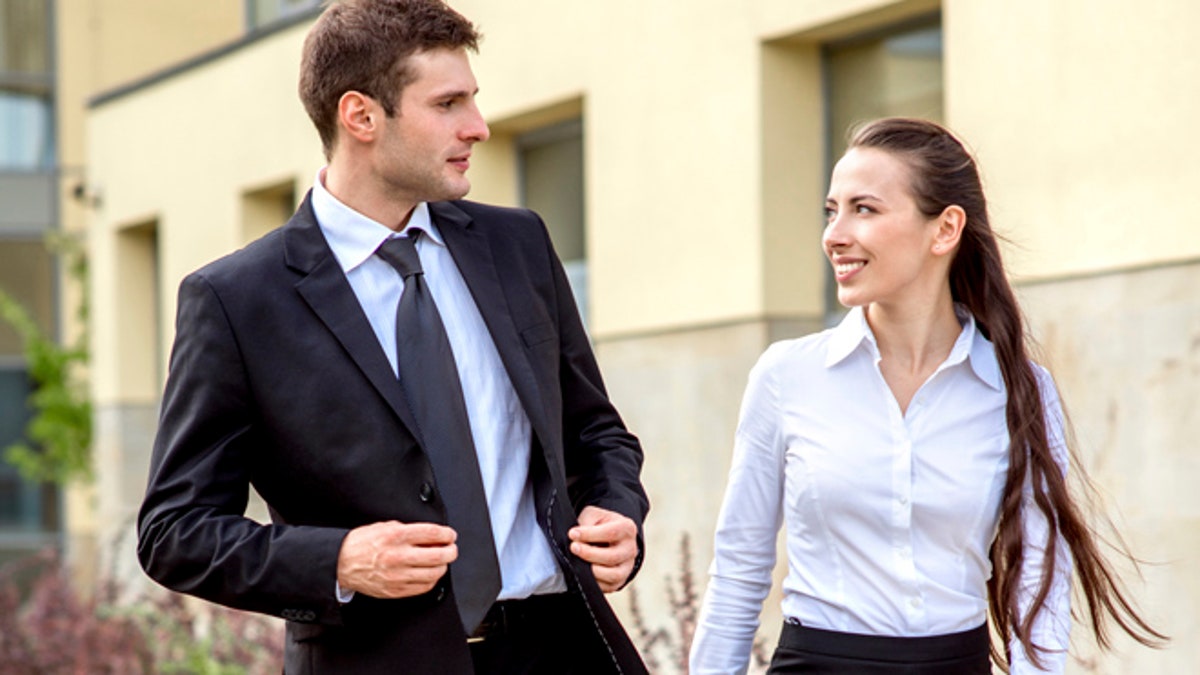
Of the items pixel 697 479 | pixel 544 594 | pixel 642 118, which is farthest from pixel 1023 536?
pixel 642 118

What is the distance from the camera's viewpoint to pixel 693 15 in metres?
7.91

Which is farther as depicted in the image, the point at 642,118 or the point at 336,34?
the point at 642,118

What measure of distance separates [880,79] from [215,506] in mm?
4778

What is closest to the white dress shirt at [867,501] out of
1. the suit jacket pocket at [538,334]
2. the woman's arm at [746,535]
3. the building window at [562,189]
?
the woman's arm at [746,535]

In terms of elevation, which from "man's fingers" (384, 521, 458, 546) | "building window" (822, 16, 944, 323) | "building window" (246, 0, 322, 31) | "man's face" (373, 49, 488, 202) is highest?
A: "building window" (246, 0, 322, 31)

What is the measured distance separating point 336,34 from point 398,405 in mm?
672

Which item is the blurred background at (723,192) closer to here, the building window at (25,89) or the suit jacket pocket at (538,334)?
the suit jacket pocket at (538,334)

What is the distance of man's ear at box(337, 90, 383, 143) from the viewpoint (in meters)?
3.19

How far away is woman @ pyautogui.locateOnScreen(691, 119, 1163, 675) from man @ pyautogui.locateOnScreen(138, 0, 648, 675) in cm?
31

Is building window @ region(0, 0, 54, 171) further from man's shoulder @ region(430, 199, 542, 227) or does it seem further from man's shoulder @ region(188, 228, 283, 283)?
man's shoulder @ region(188, 228, 283, 283)

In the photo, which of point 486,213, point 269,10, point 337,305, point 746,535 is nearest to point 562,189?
point 269,10

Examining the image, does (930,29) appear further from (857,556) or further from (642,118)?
(857,556)

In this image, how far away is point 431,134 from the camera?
316 cm

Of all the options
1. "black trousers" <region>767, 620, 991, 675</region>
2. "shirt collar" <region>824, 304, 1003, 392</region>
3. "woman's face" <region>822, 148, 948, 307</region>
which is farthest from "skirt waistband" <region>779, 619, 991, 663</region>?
"woman's face" <region>822, 148, 948, 307</region>
